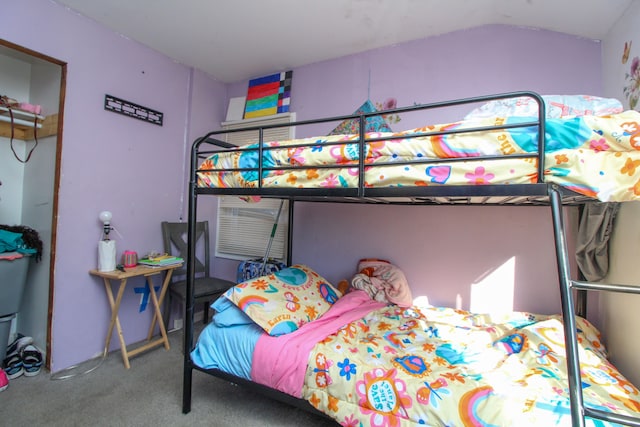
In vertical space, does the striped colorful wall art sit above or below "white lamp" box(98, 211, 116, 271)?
above

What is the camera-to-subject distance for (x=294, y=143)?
1566 mm

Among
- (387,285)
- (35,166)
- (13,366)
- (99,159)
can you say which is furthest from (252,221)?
(13,366)

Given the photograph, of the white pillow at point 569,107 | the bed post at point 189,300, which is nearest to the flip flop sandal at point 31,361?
the bed post at point 189,300

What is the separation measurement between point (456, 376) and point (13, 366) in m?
2.79

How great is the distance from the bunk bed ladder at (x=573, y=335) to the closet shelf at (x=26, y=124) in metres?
3.01

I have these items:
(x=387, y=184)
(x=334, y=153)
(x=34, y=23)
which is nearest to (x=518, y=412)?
(x=387, y=184)

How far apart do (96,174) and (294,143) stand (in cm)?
181

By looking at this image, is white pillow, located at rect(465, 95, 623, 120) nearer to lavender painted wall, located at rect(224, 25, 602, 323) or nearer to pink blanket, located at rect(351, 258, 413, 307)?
lavender painted wall, located at rect(224, 25, 602, 323)

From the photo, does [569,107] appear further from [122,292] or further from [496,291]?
[122,292]

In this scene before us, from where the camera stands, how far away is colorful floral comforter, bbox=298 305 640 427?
1.16 metres

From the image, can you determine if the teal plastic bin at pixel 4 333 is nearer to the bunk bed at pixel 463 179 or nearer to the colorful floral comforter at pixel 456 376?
the bunk bed at pixel 463 179

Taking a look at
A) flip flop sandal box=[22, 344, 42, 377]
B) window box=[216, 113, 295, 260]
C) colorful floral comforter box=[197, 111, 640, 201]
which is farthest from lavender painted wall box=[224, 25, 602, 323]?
flip flop sandal box=[22, 344, 42, 377]

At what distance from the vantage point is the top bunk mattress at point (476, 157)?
986 millimetres

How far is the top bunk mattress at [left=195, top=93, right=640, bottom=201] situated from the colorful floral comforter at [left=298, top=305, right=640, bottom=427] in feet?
2.55
